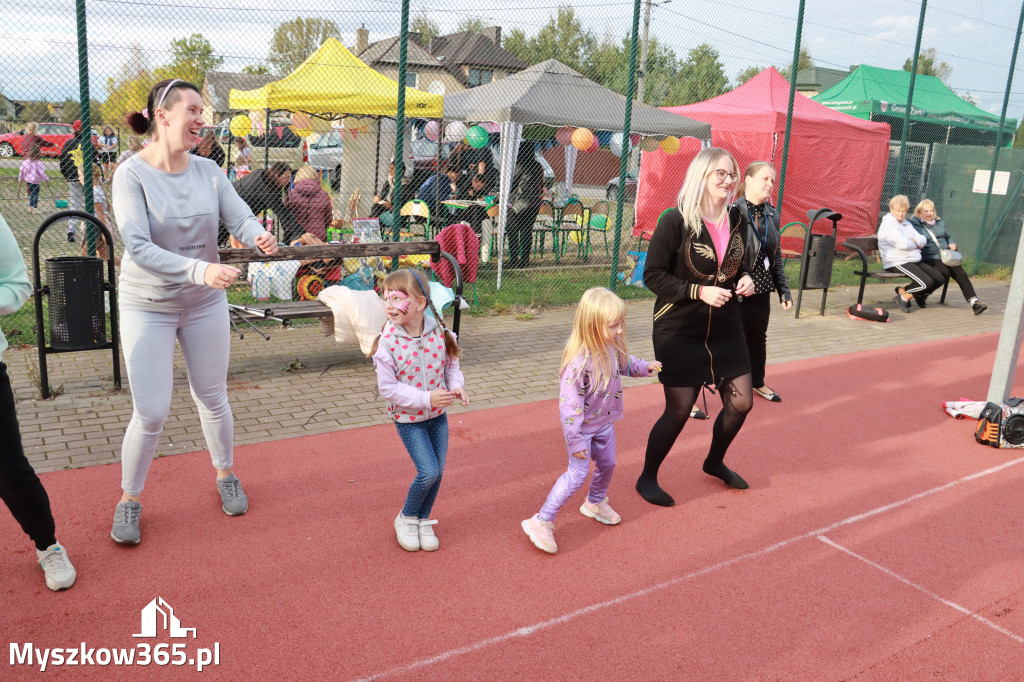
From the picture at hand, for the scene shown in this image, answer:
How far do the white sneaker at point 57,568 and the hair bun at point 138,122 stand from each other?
6.07 feet

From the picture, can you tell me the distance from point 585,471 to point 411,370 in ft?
3.23

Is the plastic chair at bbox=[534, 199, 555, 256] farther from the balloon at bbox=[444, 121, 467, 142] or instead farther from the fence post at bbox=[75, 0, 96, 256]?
the fence post at bbox=[75, 0, 96, 256]

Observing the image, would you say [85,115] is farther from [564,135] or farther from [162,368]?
[564,135]

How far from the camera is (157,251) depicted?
339cm

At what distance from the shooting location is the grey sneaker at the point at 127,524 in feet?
12.1

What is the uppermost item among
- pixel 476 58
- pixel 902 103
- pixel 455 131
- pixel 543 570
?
pixel 476 58

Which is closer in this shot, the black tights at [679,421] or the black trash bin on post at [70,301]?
the black tights at [679,421]

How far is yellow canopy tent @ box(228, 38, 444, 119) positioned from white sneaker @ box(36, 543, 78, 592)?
916cm

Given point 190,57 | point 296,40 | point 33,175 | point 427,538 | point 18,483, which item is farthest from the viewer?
point 296,40

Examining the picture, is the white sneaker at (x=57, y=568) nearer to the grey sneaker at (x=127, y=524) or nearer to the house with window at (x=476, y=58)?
the grey sneaker at (x=127, y=524)

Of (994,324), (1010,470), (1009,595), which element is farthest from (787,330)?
(1009,595)

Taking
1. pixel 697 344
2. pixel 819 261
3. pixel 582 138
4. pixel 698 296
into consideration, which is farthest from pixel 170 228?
pixel 582 138

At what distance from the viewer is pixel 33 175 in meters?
8.70

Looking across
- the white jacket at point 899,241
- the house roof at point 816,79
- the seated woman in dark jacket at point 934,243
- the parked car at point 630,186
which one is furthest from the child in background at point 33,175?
the house roof at point 816,79
